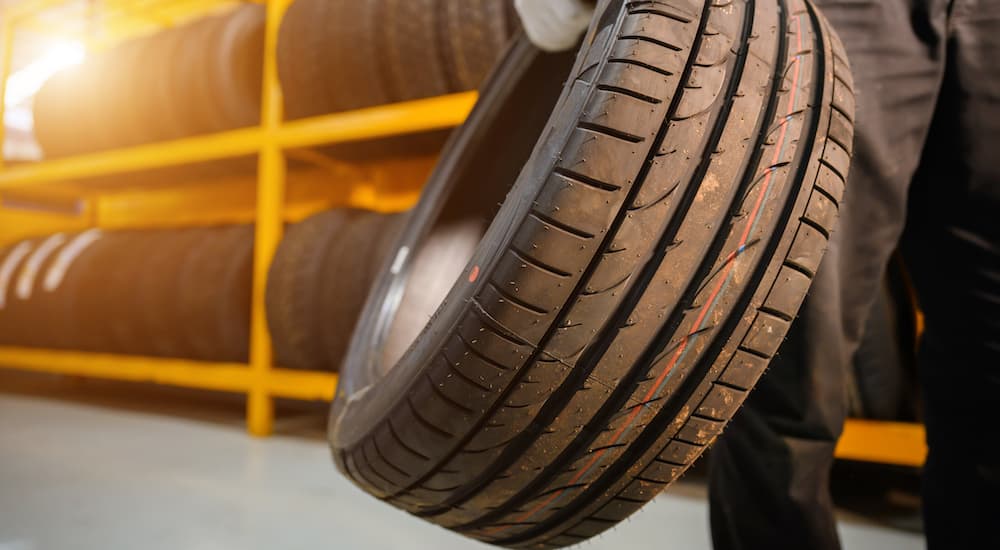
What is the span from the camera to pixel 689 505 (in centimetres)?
132

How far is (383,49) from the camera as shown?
5.91 ft

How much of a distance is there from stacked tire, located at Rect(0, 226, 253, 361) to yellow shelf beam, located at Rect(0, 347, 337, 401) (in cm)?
5

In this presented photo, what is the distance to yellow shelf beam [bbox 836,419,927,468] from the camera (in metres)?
1.27

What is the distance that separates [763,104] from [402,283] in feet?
2.54

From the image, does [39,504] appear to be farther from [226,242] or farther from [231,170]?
[231,170]

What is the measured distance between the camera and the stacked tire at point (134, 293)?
2.08 meters

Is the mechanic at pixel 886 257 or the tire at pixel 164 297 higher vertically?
the mechanic at pixel 886 257

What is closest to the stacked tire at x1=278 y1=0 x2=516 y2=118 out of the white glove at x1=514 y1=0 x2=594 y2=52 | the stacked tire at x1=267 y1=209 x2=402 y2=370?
the stacked tire at x1=267 y1=209 x2=402 y2=370

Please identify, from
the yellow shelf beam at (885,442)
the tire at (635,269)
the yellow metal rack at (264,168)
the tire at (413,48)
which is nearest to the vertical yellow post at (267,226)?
the yellow metal rack at (264,168)

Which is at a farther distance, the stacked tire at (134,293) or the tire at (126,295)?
the tire at (126,295)

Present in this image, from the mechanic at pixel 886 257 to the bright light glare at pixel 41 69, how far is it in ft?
13.3

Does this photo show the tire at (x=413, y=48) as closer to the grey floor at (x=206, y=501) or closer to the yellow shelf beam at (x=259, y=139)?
the yellow shelf beam at (x=259, y=139)

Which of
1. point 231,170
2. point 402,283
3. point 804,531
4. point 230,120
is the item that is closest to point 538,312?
point 804,531

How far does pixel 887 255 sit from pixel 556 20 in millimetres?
518
